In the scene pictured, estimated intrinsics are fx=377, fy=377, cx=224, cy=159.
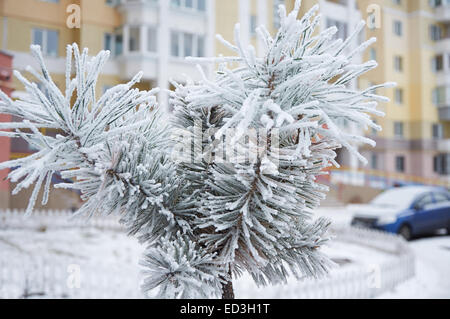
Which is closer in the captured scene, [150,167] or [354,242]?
[150,167]

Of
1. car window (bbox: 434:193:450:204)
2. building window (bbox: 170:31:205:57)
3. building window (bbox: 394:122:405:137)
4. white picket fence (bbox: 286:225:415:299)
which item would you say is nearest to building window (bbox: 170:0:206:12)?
building window (bbox: 170:31:205:57)

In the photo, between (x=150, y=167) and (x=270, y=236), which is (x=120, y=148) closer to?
(x=150, y=167)

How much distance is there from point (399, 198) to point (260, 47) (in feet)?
12.8

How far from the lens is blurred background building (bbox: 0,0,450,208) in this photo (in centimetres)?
196

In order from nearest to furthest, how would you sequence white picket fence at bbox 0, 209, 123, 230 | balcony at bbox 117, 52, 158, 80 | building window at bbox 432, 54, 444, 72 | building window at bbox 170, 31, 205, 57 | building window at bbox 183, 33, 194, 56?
white picket fence at bbox 0, 209, 123, 230 → balcony at bbox 117, 52, 158, 80 → building window at bbox 170, 31, 205, 57 → building window at bbox 183, 33, 194, 56 → building window at bbox 432, 54, 444, 72

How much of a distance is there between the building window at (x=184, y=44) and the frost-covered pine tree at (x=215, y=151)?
21.0ft

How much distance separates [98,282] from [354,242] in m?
3.23

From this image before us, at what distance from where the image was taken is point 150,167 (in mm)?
416

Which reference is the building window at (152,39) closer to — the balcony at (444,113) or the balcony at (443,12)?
the balcony at (443,12)

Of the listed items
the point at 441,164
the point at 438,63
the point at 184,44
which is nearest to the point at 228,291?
the point at 184,44

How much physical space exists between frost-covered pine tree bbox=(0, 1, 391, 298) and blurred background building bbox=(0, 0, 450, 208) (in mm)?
676

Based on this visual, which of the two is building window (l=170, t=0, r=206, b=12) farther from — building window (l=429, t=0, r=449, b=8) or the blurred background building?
building window (l=429, t=0, r=449, b=8)

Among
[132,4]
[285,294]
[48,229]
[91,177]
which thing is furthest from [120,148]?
[132,4]

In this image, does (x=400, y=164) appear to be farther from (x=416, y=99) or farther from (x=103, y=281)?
(x=103, y=281)
